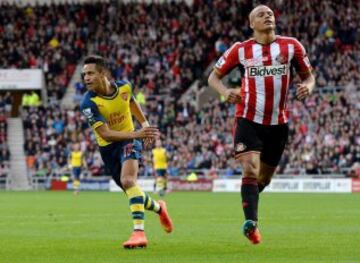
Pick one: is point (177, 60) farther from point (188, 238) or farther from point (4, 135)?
point (188, 238)

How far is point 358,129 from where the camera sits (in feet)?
127

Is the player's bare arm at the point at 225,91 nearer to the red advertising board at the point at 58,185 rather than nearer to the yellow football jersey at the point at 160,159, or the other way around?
the yellow football jersey at the point at 160,159

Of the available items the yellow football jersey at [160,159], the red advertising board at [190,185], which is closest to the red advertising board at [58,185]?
the red advertising board at [190,185]

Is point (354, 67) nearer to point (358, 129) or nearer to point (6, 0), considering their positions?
point (358, 129)

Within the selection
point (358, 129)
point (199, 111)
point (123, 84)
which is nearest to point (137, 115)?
point (123, 84)

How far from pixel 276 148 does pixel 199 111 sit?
33.0 meters

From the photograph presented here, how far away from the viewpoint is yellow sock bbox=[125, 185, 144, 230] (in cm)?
1205

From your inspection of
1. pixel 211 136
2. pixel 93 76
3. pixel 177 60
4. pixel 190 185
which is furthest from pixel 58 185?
pixel 93 76

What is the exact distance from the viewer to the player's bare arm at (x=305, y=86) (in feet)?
37.2

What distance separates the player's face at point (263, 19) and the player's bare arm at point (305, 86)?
76 cm

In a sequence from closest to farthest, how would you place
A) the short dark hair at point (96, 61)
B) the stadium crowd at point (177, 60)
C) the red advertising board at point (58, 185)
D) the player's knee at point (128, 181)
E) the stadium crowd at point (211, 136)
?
the short dark hair at point (96, 61) → the player's knee at point (128, 181) → the stadium crowd at point (211, 136) → the stadium crowd at point (177, 60) → the red advertising board at point (58, 185)

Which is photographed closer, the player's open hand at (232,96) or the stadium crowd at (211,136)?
the player's open hand at (232,96)

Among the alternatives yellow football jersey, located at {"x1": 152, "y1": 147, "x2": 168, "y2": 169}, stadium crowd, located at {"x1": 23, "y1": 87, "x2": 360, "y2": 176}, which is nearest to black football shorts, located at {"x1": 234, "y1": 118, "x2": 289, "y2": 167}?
yellow football jersey, located at {"x1": 152, "y1": 147, "x2": 168, "y2": 169}

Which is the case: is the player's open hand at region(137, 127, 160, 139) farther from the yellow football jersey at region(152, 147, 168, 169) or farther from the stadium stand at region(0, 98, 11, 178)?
the stadium stand at region(0, 98, 11, 178)
